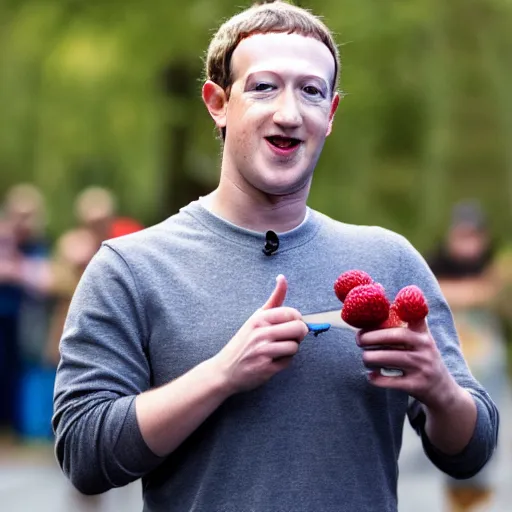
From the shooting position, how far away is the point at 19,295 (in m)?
11.5

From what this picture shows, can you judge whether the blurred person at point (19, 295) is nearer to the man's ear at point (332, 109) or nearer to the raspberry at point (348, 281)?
the man's ear at point (332, 109)

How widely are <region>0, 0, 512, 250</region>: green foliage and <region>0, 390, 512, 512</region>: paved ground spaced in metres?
3.99

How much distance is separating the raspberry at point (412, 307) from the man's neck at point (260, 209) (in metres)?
0.38

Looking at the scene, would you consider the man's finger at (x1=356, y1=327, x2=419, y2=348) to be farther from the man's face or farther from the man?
the man's face

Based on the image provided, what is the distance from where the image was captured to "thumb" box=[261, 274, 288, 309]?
261 cm

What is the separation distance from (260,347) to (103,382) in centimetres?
36

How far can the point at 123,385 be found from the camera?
2.72m

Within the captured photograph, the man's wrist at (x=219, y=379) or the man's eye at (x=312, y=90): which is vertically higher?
the man's eye at (x=312, y=90)

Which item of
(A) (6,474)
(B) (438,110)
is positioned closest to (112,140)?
(B) (438,110)

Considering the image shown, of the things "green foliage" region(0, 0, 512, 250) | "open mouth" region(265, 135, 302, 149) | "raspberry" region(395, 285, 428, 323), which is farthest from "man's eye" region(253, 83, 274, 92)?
"green foliage" region(0, 0, 512, 250)

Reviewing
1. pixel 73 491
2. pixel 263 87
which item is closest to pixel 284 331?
pixel 263 87

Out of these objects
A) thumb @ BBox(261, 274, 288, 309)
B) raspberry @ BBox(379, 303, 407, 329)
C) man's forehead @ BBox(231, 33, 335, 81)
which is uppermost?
man's forehead @ BBox(231, 33, 335, 81)

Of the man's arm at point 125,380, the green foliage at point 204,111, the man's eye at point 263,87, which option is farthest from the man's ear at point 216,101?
the green foliage at point 204,111

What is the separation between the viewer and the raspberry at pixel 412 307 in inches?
103
